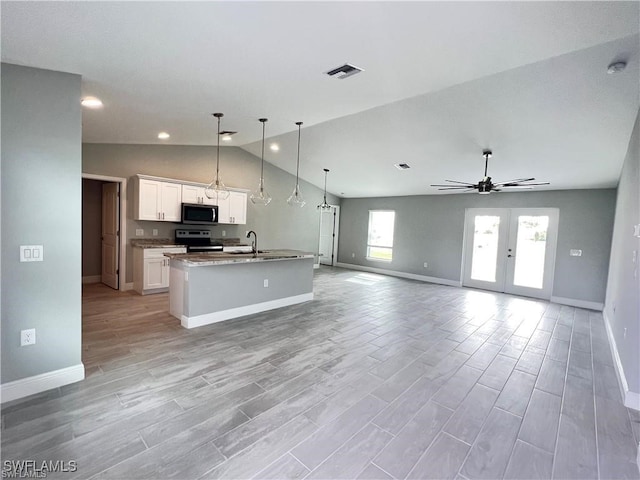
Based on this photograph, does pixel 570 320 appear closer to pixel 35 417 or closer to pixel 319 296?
pixel 319 296

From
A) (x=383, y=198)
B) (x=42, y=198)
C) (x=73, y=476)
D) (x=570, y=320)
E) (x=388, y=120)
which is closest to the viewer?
(x=73, y=476)

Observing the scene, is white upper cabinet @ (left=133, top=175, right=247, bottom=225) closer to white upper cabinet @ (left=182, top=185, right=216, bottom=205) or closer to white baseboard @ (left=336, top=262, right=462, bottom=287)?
white upper cabinet @ (left=182, top=185, right=216, bottom=205)

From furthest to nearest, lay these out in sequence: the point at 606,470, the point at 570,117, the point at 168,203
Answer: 1. the point at 168,203
2. the point at 570,117
3. the point at 606,470

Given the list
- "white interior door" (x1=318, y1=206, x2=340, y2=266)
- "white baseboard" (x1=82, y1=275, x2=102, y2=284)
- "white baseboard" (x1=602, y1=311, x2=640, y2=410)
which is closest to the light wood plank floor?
"white baseboard" (x1=602, y1=311, x2=640, y2=410)

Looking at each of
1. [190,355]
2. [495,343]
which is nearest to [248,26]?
[190,355]

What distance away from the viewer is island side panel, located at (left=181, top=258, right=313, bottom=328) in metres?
3.98

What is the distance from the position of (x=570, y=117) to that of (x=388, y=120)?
2253 millimetres

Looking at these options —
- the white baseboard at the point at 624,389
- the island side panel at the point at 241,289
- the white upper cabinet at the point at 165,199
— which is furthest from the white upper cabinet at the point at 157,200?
the white baseboard at the point at 624,389

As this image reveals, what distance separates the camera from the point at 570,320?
5.08 m

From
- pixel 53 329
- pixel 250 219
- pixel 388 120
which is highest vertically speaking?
pixel 388 120

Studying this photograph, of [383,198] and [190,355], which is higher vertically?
[383,198]

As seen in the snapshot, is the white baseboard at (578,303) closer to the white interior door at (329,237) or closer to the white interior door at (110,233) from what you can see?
the white interior door at (329,237)

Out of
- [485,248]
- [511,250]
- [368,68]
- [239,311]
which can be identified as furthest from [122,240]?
[511,250]

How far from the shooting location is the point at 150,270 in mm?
5504
